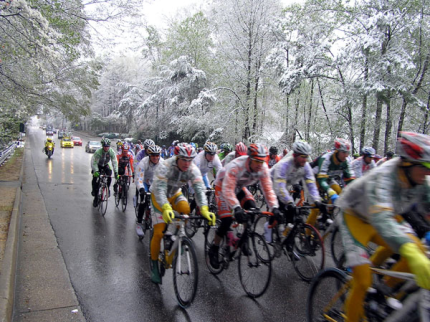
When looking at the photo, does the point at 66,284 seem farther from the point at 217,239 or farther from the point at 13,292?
the point at 217,239

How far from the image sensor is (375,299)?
2715 millimetres

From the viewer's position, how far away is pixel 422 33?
13.7 metres

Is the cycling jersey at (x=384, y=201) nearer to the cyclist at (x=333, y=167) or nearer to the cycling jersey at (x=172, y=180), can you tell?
the cycling jersey at (x=172, y=180)

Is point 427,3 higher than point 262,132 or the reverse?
higher

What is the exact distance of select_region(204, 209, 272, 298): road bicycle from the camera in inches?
→ 175

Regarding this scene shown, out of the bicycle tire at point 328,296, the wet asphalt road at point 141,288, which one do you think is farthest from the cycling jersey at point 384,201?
the wet asphalt road at point 141,288

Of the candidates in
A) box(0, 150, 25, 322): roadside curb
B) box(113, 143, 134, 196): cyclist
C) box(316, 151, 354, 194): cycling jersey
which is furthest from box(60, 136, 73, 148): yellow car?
box(316, 151, 354, 194): cycling jersey

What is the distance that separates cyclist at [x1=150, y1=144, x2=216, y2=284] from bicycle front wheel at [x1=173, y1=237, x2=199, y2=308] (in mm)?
465

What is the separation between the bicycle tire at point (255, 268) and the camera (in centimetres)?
441

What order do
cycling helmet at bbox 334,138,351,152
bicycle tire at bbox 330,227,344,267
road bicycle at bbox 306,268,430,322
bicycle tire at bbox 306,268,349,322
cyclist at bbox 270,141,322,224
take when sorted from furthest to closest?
cycling helmet at bbox 334,138,351,152 → bicycle tire at bbox 330,227,344,267 → cyclist at bbox 270,141,322,224 → bicycle tire at bbox 306,268,349,322 → road bicycle at bbox 306,268,430,322

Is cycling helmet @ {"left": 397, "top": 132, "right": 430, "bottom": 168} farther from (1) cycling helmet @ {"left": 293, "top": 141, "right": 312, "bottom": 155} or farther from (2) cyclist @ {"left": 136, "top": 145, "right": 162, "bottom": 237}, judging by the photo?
(2) cyclist @ {"left": 136, "top": 145, "right": 162, "bottom": 237}

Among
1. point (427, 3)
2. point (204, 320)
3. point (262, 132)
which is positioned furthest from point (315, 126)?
point (204, 320)

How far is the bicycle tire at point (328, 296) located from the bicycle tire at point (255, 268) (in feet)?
3.44

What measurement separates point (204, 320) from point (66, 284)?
217 cm
